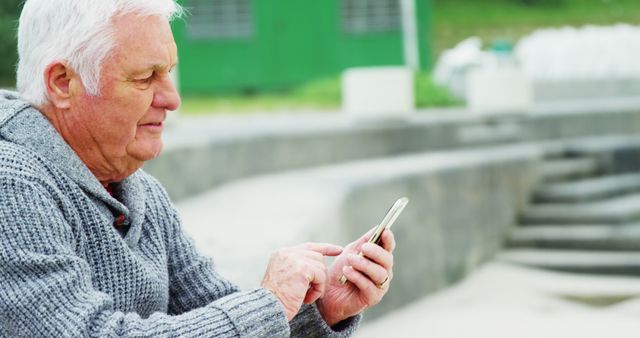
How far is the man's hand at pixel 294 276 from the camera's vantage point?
2053 mm

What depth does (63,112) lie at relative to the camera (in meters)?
2.00

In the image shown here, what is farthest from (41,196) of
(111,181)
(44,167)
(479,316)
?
(479,316)

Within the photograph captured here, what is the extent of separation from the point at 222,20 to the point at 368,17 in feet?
7.88

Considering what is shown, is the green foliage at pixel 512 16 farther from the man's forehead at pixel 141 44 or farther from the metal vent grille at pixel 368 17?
the man's forehead at pixel 141 44

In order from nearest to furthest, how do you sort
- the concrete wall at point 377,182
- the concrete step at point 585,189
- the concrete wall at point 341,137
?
the concrete wall at point 377,182
the concrete wall at point 341,137
the concrete step at point 585,189

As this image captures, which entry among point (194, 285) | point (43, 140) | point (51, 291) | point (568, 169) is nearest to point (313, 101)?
point (568, 169)

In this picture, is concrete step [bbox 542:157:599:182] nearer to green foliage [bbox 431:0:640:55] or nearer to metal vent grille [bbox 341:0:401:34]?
metal vent grille [bbox 341:0:401:34]

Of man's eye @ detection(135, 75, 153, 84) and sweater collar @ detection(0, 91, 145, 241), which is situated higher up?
man's eye @ detection(135, 75, 153, 84)

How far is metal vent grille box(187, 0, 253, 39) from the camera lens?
1923 cm

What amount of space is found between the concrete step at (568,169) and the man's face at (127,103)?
31.4 ft

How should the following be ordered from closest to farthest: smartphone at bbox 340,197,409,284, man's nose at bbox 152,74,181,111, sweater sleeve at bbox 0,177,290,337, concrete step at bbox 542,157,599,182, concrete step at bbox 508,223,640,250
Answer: sweater sleeve at bbox 0,177,290,337 < man's nose at bbox 152,74,181,111 < smartphone at bbox 340,197,409,284 < concrete step at bbox 508,223,640,250 < concrete step at bbox 542,157,599,182

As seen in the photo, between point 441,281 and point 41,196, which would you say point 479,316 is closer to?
point 441,281

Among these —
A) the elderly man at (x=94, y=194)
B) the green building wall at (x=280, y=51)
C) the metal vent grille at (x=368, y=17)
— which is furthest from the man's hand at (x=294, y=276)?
the metal vent grille at (x=368, y=17)

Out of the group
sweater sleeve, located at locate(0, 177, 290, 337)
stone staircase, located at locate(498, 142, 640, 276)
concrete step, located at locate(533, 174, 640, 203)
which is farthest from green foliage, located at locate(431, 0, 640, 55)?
sweater sleeve, located at locate(0, 177, 290, 337)
